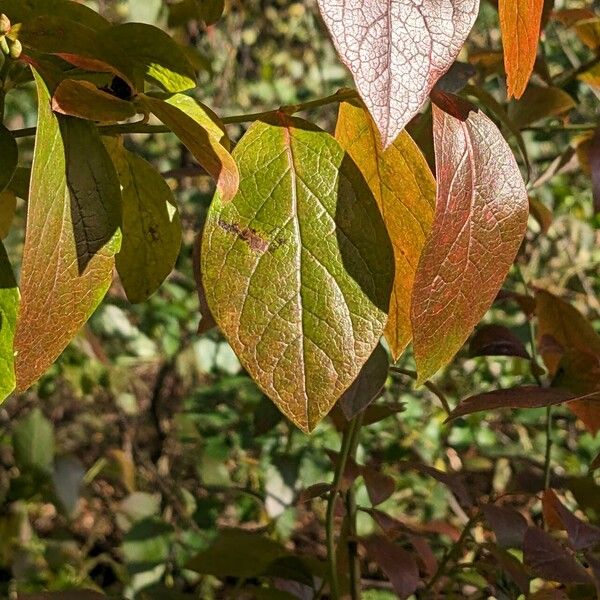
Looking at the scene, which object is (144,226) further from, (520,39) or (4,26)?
(520,39)

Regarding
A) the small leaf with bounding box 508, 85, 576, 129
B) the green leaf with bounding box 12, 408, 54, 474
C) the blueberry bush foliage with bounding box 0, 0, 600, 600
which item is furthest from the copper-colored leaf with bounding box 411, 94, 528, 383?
the green leaf with bounding box 12, 408, 54, 474

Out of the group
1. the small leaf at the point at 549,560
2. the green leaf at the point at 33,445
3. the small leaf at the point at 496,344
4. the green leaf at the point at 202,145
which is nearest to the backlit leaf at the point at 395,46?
the green leaf at the point at 202,145

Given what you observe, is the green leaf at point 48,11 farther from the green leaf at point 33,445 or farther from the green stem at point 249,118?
the green leaf at point 33,445

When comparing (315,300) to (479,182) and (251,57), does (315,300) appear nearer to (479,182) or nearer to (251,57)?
(479,182)

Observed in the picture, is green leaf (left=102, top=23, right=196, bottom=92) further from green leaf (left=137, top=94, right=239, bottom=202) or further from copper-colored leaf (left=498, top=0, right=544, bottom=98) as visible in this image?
copper-colored leaf (left=498, top=0, right=544, bottom=98)

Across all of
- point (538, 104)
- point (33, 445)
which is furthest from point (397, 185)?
point (33, 445)

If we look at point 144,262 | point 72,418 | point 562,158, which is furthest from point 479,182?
point 72,418
